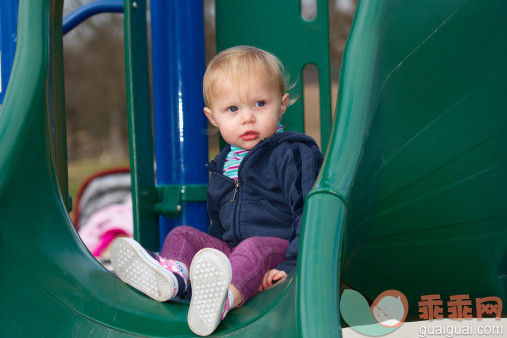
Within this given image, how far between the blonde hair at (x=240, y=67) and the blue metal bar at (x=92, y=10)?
871 mm

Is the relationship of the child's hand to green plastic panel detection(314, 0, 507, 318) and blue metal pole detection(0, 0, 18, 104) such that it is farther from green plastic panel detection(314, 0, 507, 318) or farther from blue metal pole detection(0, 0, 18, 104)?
blue metal pole detection(0, 0, 18, 104)

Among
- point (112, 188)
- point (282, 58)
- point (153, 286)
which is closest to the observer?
point (153, 286)

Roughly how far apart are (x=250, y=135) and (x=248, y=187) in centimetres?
13

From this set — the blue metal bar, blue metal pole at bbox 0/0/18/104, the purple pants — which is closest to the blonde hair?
the purple pants

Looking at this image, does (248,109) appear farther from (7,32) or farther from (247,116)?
(7,32)

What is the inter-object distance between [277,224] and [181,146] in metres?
0.53

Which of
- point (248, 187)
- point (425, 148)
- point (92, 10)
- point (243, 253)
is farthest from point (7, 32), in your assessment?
point (425, 148)

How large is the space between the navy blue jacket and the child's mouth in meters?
0.04

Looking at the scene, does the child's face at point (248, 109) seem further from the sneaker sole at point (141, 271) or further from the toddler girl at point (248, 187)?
the sneaker sole at point (141, 271)

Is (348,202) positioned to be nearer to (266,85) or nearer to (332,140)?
(332,140)

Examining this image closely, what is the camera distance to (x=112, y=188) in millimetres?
5715

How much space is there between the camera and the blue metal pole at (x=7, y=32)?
1827mm

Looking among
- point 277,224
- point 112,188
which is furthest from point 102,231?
point 277,224

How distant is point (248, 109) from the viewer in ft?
4.85
